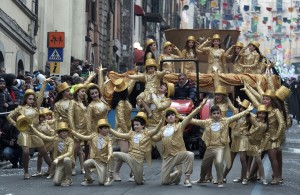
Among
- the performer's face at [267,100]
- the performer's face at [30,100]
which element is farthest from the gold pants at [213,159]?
the performer's face at [30,100]

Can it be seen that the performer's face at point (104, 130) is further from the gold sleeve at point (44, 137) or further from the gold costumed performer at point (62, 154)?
the gold sleeve at point (44, 137)

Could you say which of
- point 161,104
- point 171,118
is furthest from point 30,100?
point 161,104

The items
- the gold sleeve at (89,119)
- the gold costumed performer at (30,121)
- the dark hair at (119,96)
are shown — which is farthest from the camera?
the dark hair at (119,96)

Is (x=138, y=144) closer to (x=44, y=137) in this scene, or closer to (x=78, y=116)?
(x=44, y=137)

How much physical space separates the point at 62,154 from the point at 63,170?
64 centimetres

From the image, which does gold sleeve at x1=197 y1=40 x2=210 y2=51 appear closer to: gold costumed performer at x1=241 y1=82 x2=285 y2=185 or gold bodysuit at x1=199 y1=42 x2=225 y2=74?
gold bodysuit at x1=199 y1=42 x2=225 y2=74

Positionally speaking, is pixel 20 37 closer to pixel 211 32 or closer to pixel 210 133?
pixel 211 32

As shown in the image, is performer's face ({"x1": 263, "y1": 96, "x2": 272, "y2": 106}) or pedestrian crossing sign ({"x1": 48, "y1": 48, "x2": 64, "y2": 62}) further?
pedestrian crossing sign ({"x1": 48, "y1": 48, "x2": 64, "y2": 62})

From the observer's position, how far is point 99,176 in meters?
16.7

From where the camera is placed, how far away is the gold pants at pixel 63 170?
54.6 feet

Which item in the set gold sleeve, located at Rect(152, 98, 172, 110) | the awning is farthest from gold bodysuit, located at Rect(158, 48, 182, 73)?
the awning

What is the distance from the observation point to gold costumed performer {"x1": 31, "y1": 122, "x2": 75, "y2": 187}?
16.7 meters

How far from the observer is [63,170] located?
55.2 ft

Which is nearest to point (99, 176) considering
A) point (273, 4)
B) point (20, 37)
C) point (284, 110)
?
point (284, 110)
